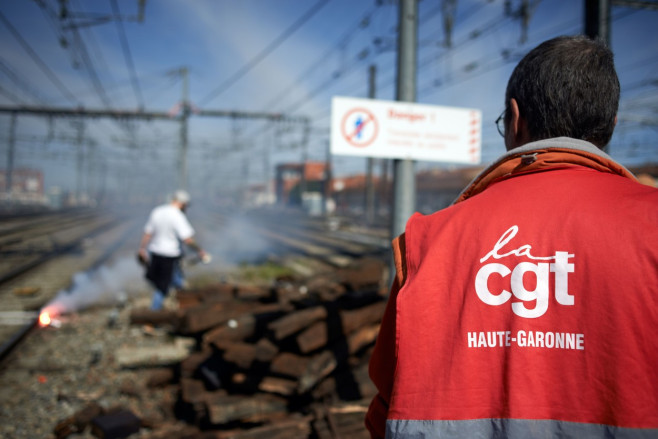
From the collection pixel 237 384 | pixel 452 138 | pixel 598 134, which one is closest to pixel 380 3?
pixel 452 138

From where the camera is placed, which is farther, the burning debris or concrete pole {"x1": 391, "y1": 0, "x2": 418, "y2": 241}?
concrete pole {"x1": 391, "y1": 0, "x2": 418, "y2": 241}

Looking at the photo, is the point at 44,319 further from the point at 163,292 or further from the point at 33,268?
the point at 33,268

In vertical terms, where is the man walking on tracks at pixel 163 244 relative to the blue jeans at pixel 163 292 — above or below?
above

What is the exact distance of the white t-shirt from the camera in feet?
22.6

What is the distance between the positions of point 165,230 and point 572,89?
6728mm

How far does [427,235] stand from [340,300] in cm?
412

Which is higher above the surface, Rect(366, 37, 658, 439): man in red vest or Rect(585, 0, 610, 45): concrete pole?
Rect(585, 0, 610, 45): concrete pole

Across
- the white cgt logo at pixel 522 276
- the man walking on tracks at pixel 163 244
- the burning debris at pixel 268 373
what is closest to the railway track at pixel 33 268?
the man walking on tracks at pixel 163 244

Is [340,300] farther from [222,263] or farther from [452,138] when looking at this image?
[222,263]

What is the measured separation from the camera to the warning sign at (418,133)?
3.91 metres

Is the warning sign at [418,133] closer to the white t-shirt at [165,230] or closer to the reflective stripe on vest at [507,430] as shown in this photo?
the reflective stripe on vest at [507,430]

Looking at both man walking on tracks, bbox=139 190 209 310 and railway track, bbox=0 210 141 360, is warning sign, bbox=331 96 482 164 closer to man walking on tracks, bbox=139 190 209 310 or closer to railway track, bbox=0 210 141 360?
man walking on tracks, bbox=139 190 209 310

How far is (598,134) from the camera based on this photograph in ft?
4.00

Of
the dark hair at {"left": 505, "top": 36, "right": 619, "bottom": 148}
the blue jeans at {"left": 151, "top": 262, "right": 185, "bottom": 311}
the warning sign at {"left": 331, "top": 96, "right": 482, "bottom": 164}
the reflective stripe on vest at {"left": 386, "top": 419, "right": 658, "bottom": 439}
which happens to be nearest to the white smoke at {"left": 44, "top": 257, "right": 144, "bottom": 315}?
the blue jeans at {"left": 151, "top": 262, "right": 185, "bottom": 311}
